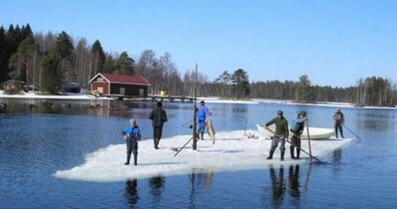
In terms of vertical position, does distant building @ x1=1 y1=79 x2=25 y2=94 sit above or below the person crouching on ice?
above

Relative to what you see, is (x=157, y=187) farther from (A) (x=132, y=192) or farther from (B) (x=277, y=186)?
(B) (x=277, y=186)

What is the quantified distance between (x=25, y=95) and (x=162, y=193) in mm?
88646

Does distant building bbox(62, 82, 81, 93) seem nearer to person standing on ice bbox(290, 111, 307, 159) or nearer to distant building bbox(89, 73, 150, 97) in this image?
distant building bbox(89, 73, 150, 97)

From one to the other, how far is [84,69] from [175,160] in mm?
119782

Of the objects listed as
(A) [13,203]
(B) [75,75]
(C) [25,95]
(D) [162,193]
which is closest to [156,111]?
(D) [162,193]

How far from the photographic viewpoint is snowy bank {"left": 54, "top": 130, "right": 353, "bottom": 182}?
15.3 meters

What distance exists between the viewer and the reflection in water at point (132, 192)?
1196 cm

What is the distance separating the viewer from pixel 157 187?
541 inches

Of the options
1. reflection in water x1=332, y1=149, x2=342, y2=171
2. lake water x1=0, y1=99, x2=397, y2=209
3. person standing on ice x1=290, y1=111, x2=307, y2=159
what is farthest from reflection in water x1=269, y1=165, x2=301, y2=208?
person standing on ice x1=290, y1=111, x2=307, y2=159

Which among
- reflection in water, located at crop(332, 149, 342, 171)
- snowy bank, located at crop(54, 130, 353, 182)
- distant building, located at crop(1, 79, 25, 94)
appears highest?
distant building, located at crop(1, 79, 25, 94)

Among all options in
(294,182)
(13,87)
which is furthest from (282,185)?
(13,87)

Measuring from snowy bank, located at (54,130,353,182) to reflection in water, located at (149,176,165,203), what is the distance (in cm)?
50

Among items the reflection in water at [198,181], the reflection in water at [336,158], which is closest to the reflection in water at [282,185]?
the reflection in water at [336,158]

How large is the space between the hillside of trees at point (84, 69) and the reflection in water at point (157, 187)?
283ft
